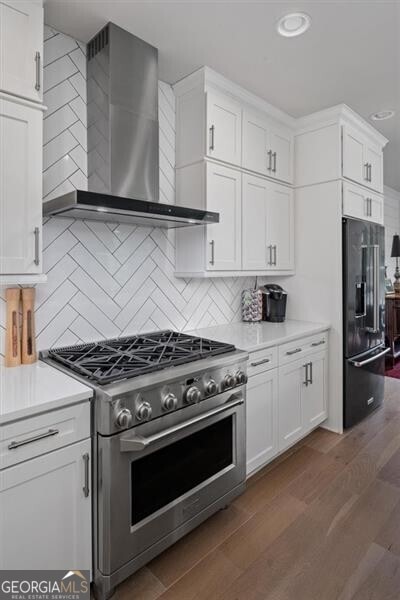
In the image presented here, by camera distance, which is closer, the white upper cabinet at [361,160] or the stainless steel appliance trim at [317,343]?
the stainless steel appliance trim at [317,343]

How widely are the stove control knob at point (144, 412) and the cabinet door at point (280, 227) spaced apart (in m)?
1.78

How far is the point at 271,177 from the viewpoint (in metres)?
2.89

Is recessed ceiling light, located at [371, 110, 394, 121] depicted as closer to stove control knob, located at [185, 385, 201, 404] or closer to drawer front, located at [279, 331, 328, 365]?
drawer front, located at [279, 331, 328, 365]

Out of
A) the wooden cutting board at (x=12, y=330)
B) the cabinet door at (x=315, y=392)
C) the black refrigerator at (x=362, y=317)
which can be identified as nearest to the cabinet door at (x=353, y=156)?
the black refrigerator at (x=362, y=317)

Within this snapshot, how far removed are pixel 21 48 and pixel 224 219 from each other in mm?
1450

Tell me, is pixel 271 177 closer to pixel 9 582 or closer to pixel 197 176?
pixel 197 176

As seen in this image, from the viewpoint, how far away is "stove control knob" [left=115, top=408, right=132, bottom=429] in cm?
142

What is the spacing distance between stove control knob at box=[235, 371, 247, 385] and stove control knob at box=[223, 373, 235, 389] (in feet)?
0.12

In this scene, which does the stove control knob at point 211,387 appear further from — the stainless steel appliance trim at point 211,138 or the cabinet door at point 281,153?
the cabinet door at point 281,153

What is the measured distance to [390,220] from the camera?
600cm

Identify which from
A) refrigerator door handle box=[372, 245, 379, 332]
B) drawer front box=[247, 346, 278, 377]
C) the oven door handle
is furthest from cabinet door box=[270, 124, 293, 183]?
the oven door handle

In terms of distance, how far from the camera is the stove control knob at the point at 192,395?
5.51 feet

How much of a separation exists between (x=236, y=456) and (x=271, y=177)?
2.12 meters

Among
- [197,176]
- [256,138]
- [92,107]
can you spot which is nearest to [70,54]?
[92,107]
